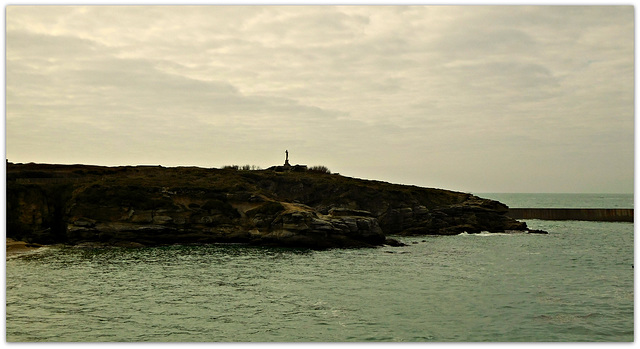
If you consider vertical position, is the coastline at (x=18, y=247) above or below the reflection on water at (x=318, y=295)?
above

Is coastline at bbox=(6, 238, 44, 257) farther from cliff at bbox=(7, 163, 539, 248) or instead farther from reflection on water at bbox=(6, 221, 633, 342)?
cliff at bbox=(7, 163, 539, 248)

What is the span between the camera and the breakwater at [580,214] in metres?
121

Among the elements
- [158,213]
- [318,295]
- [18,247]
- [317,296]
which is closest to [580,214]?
[158,213]

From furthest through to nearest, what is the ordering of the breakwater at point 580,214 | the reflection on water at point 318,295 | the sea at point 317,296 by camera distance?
the breakwater at point 580,214 < the reflection on water at point 318,295 < the sea at point 317,296

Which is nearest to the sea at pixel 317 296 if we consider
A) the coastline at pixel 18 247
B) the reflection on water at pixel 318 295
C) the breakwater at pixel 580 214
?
the reflection on water at pixel 318 295

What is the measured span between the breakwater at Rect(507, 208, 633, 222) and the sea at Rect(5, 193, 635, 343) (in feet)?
218

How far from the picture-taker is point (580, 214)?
5005 inches

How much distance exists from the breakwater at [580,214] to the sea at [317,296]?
66511 millimetres

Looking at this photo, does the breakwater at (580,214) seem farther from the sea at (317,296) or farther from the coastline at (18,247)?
the coastline at (18,247)

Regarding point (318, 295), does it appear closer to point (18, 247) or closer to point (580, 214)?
point (18, 247)

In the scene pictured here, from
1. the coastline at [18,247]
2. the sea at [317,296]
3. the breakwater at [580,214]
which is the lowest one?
the sea at [317,296]

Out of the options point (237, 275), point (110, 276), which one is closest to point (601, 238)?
point (237, 275)

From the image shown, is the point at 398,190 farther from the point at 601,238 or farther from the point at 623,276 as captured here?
the point at 623,276

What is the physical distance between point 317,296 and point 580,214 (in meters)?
Answer: 108
